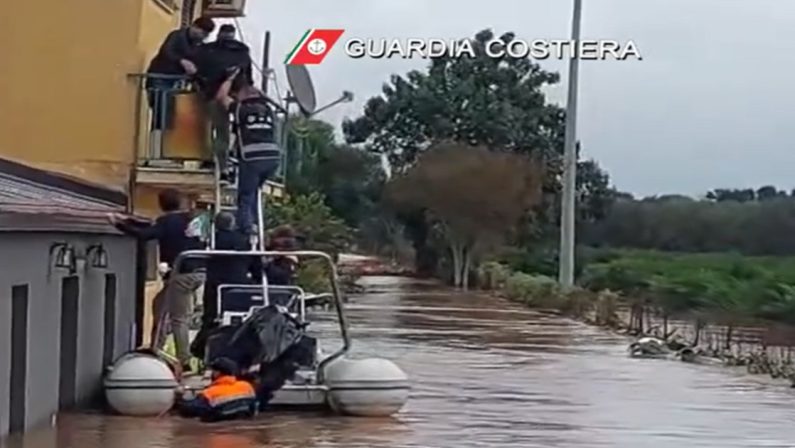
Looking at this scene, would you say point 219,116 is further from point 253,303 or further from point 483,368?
point 483,368

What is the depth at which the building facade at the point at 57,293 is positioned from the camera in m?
14.5

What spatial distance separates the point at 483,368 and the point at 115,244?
7.86 m

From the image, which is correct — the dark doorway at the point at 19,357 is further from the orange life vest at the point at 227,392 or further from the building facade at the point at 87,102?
the building facade at the point at 87,102

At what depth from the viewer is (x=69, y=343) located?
16.8 m

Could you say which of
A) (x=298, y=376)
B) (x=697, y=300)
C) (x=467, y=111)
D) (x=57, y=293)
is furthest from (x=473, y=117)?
(x=57, y=293)

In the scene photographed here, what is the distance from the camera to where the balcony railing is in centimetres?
2064

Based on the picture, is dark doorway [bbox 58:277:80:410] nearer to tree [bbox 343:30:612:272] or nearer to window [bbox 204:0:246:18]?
window [bbox 204:0:246:18]

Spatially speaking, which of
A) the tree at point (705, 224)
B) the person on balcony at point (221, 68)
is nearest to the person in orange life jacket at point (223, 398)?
the person on balcony at point (221, 68)

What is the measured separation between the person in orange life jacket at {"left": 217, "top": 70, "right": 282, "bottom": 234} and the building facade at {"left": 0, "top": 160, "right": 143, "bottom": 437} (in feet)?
4.36

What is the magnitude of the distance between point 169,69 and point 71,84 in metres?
1.36

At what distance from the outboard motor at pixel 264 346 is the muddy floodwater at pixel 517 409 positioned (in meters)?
0.42

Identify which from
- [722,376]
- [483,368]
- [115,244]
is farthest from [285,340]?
[722,376]

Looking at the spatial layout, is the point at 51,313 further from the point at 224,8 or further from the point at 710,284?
the point at 710,284

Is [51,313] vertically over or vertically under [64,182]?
under
